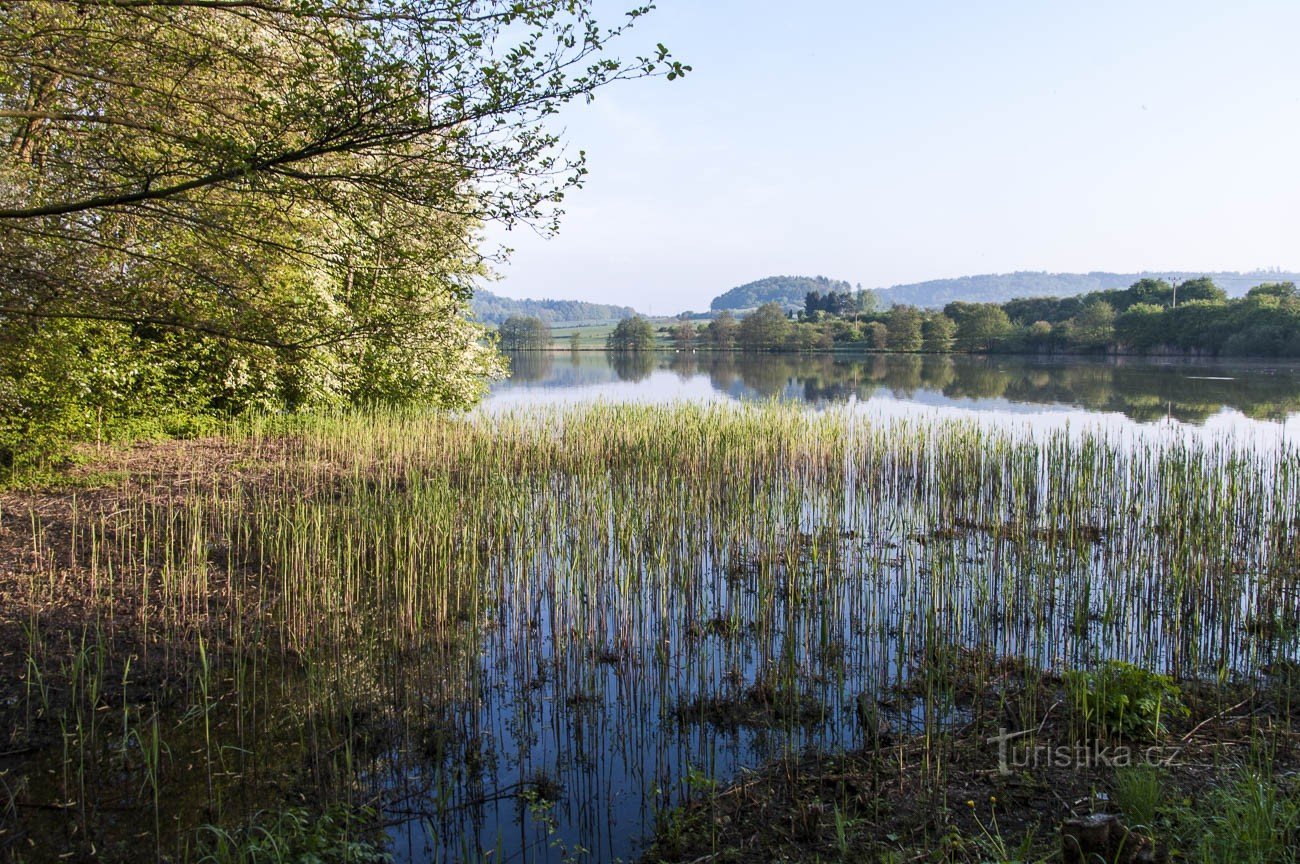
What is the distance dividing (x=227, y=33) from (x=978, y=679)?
26.0 feet

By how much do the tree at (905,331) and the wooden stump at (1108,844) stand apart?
72.7m

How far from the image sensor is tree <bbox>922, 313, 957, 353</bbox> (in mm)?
67738

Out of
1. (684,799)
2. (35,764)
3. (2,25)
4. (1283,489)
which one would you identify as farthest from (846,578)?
(2,25)

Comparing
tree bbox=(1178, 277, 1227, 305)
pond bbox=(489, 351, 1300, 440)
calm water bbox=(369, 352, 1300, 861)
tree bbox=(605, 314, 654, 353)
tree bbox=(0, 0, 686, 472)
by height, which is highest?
tree bbox=(1178, 277, 1227, 305)

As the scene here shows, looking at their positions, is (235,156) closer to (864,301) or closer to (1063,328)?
(1063,328)

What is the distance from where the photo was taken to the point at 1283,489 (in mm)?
7973

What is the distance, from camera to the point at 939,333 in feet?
227

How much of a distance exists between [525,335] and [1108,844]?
9958cm

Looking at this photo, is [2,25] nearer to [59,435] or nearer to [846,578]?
[59,435]

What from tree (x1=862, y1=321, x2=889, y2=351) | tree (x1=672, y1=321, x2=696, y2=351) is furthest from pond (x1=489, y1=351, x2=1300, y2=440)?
tree (x1=672, y1=321, x2=696, y2=351)

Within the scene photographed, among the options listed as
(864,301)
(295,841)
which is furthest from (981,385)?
(864,301)

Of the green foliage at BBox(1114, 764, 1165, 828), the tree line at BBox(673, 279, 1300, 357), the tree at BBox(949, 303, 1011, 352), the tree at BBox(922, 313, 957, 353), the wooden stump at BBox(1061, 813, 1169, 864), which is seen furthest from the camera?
the tree at BBox(922, 313, 957, 353)

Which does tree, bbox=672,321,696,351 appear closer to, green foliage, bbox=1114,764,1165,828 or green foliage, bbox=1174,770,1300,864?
green foliage, bbox=1114,764,1165,828

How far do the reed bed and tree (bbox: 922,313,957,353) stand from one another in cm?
6207
